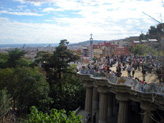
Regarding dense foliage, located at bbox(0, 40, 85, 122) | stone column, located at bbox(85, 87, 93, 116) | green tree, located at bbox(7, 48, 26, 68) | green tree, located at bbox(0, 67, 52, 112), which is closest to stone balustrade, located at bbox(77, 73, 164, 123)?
stone column, located at bbox(85, 87, 93, 116)

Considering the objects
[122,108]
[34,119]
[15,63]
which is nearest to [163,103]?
[122,108]

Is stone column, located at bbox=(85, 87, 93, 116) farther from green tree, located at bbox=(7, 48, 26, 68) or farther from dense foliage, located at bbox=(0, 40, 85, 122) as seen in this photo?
green tree, located at bbox=(7, 48, 26, 68)

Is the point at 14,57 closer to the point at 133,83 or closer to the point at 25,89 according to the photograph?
A: the point at 25,89

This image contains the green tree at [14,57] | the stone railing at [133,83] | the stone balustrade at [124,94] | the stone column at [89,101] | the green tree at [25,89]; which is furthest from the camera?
the green tree at [14,57]

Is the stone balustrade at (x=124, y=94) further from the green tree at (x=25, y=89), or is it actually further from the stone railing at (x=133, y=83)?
the green tree at (x=25, y=89)

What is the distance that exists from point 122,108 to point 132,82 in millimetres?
3055

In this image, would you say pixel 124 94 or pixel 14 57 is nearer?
pixel 124 94

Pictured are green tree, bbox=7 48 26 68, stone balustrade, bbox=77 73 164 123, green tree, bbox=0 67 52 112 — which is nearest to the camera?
stone balustrade, bbox=77 73 164 123

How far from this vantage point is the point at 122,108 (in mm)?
17078

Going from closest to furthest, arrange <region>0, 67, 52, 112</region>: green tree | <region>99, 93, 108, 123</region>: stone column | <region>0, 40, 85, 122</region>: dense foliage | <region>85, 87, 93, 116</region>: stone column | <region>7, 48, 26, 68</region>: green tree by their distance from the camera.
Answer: <region>99, 93, 108, 123</region>: stone column → <region>0, 67, 52, 112</region>: green tree → <region>0, 40, 85, 122</region>: dense foliage → <region>85, 87, 93, 116</region>: stone column → <region>7, 48, 26, 68</region>: green tree

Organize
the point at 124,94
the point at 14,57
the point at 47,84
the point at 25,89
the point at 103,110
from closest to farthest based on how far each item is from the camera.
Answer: the point at 124,94
the point at 103,110
the point at 25,89
the point at 47,84
the point at 14,57

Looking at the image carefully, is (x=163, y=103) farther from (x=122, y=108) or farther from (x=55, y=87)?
(x=55, y=87)

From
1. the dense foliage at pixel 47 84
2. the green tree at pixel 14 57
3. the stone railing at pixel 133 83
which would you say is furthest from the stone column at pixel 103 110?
the green tree at pixel 14 57

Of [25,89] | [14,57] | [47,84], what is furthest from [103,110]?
[14,57]
